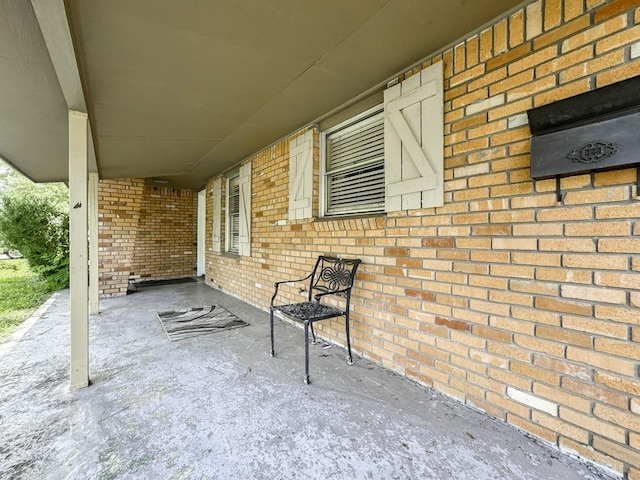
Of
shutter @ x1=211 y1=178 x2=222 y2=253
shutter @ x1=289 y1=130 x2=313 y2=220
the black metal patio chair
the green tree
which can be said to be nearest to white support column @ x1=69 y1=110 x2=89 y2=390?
the black metal patio chair

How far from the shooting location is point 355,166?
2.98 meters

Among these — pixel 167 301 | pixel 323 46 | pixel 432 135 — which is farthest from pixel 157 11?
pixel 167 301

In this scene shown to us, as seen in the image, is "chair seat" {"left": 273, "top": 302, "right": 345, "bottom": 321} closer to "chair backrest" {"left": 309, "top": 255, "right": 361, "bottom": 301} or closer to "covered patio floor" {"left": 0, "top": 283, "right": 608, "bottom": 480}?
"chair backrest" {"left": 309, "top": 255, "right": 361, "bottom": 301}

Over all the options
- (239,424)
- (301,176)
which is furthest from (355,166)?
(239,424)

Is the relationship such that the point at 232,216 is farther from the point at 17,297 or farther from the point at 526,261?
the point at 526,261

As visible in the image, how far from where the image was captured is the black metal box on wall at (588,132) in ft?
4.04

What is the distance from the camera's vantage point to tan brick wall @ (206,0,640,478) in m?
1.34

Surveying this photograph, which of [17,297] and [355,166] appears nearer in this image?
[355,166]

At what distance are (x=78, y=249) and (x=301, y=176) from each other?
2271 mm

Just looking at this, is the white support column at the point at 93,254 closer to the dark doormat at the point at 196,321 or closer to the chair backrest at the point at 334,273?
the dark doormat at the point at 196,321

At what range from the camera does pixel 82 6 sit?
1.42m

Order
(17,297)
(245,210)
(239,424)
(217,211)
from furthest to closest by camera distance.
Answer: (217,211)
(17,297)
(245,210)
(239,424)

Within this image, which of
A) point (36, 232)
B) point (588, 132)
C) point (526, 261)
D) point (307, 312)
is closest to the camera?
point (588, 132)

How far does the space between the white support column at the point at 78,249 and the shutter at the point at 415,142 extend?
2.42 m
